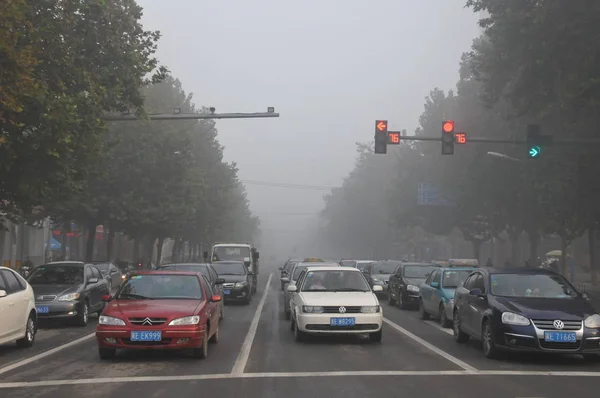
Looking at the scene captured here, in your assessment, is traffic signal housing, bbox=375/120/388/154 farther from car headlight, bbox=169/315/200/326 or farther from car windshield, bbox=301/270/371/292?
car headlight, bbox=169/315/200/326

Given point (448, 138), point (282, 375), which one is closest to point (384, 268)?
point (448, 138)

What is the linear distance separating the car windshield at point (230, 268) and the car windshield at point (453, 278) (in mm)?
9776

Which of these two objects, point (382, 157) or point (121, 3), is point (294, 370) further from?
point (382, 157)

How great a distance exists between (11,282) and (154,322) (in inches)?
143

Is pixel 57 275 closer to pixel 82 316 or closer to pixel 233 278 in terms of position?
pixel 82 316

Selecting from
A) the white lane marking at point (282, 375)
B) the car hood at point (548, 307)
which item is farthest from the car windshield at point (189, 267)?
the white lane marking at point (282, 375)

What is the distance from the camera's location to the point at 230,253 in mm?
36188

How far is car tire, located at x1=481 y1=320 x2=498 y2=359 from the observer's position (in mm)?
11461

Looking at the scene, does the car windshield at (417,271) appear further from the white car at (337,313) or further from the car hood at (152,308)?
the car hood at (152,308)

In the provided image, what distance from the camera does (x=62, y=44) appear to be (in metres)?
19.2

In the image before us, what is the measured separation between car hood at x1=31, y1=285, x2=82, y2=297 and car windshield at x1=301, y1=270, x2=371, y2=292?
20.3 ft

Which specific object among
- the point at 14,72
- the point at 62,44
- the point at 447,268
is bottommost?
the point at 447,268

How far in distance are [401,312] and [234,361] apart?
12.1 meters

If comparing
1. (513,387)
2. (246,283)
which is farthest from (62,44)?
(513,387)
